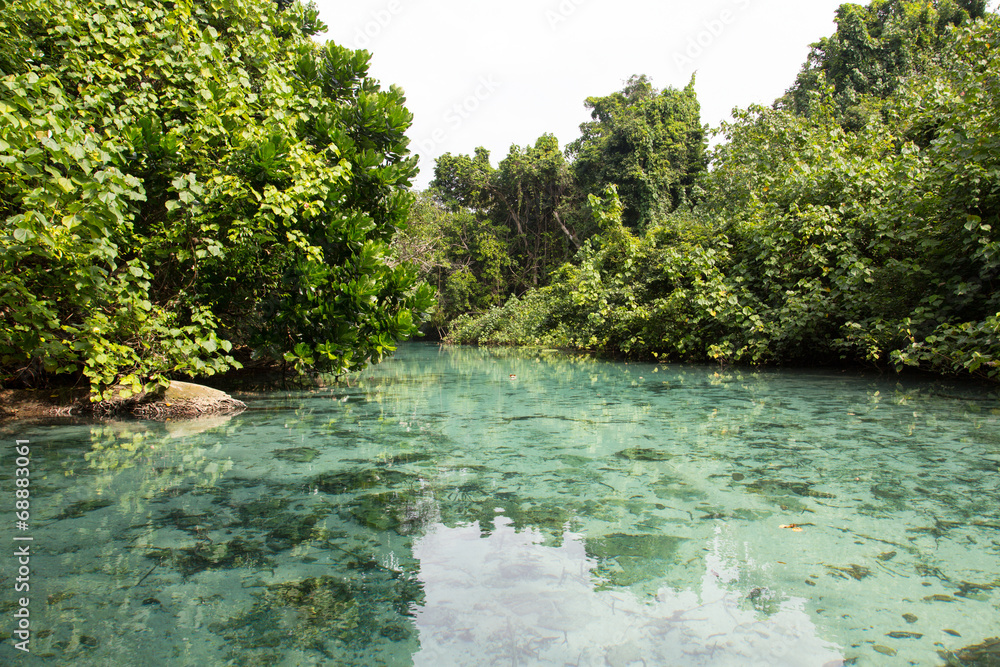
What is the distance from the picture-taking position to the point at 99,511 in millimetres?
2869

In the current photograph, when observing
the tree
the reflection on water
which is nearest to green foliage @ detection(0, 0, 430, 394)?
the reflection on water

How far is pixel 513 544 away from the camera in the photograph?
247 cm

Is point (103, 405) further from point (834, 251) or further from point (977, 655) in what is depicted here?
point (834, 251)

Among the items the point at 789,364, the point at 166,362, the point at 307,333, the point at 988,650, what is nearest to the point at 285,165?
the point at 307,333

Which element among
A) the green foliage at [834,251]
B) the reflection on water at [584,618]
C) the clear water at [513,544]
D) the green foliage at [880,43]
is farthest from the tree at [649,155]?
the reflection on water at [584,618]

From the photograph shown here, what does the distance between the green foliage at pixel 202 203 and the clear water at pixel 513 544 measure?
1.07 m

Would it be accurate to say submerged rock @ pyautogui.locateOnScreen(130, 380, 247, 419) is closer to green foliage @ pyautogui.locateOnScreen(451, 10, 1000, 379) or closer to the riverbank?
the riverbank

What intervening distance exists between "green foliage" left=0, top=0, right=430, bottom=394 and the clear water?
1.07m

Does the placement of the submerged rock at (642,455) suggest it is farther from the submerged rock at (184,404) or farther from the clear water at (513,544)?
the submerged rock at (184,404)

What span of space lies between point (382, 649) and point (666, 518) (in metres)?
1.58

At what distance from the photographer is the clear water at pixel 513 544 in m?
1.73

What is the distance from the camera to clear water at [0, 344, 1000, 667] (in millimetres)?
1730

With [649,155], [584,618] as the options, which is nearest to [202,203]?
[584,618]

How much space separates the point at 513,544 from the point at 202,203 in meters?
4.97
